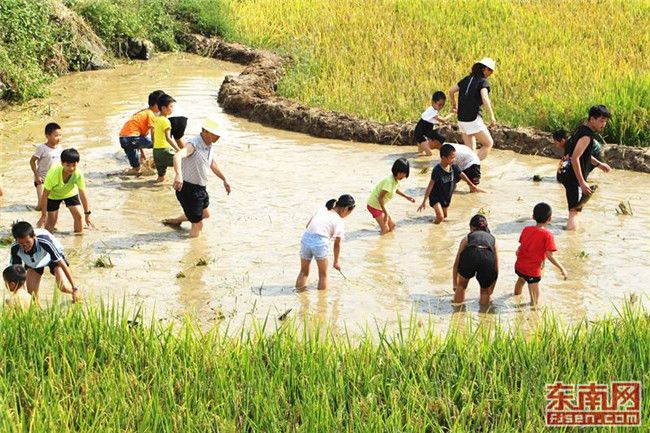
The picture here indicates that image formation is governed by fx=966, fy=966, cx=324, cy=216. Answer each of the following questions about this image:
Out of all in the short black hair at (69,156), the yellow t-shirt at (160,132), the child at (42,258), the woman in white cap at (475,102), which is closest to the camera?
the child at (42,258)

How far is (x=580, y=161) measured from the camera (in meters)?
9.81

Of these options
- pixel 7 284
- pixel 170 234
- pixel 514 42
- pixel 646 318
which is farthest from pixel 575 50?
pixel 7 284

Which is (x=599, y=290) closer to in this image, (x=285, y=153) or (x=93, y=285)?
(x=93, y=285)

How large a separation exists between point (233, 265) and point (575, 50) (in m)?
10.0

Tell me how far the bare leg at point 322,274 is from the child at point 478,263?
1.08 metres

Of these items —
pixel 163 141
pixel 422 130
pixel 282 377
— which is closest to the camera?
pixel 282 377

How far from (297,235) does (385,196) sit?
0.97 m

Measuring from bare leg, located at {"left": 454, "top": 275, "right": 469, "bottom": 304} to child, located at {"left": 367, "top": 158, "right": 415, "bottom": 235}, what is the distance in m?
1.98

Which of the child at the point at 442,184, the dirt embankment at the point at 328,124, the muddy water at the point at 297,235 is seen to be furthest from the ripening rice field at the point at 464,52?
the child at the point at 442,184

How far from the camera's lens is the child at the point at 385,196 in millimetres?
9508

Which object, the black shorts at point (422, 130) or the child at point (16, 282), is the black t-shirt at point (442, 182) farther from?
the child at point (16, 282)

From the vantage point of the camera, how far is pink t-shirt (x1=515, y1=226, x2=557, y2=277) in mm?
7703

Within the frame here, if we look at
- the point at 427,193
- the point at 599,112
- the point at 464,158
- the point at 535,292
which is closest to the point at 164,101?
the point at 427,193

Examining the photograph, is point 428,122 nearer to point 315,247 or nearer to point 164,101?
point 164,101
